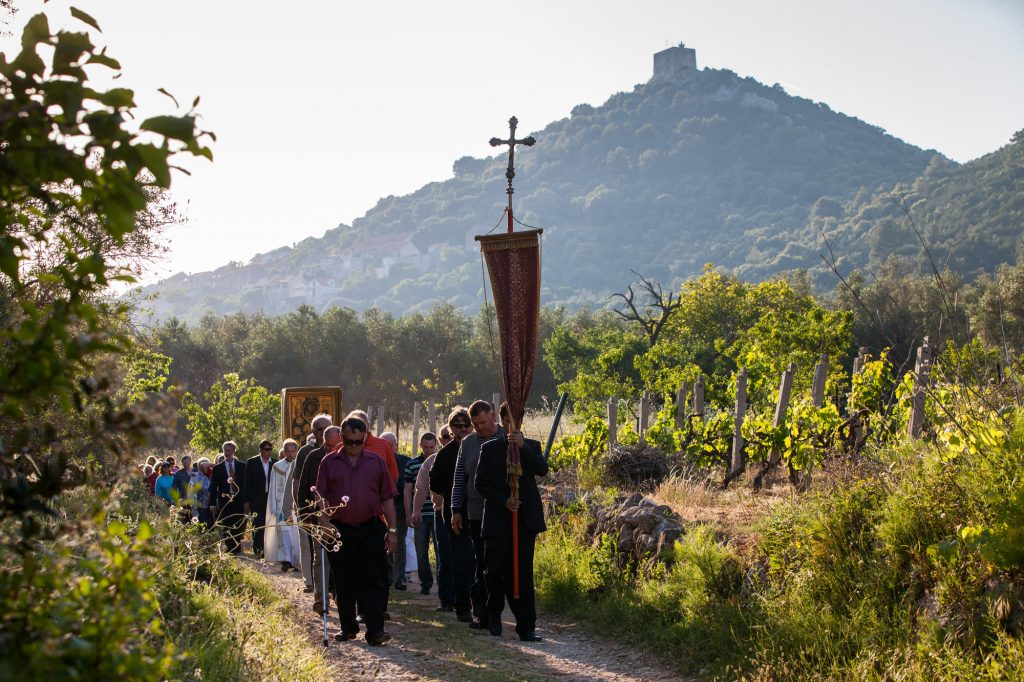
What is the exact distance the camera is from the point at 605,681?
306 inches

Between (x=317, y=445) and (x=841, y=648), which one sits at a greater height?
(x=317, y=445)

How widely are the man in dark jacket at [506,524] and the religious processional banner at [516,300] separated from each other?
1.51 feet

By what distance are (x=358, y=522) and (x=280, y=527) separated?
18.7 feet

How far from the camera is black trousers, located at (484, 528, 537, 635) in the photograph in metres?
9.22

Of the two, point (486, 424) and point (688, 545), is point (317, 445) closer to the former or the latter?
point (486, 424)

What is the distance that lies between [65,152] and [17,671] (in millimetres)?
1081

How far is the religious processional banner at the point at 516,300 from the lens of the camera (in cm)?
955

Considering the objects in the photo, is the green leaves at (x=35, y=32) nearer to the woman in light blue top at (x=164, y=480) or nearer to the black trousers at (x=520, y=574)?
the black trousers at (x=520, y=574)

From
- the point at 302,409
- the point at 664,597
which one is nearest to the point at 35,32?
the point at 664,597

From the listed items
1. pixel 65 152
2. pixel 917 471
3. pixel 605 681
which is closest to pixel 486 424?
pixel 605 681

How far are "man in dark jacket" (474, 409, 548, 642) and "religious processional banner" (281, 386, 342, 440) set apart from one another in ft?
28.4

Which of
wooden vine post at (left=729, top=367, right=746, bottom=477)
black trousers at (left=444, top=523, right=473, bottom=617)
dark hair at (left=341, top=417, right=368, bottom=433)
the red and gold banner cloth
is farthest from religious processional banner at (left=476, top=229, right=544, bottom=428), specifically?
wooden vine post at (left=729, top=367, right=746, bottom=477)

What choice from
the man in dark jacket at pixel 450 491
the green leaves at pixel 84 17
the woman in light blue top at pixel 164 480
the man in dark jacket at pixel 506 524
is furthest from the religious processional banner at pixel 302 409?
the green leaves at pixel 84 17

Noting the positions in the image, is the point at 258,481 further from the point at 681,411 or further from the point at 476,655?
the point at 476,655
